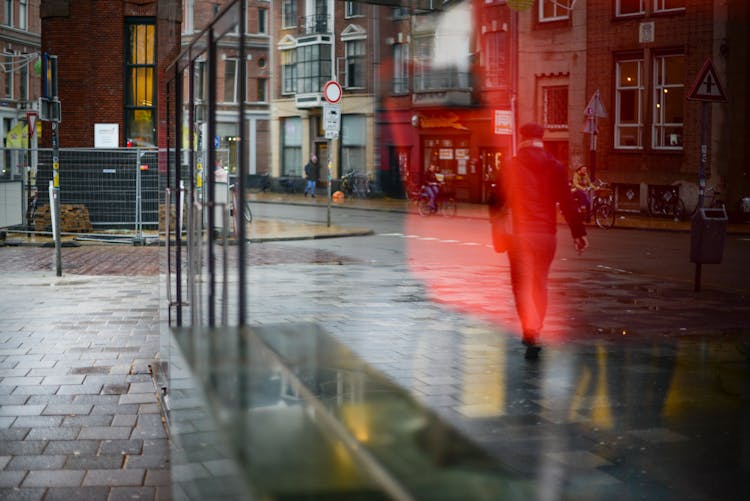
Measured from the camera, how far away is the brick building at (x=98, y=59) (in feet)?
77.6

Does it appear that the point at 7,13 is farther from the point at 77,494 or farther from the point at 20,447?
the point at 77,494

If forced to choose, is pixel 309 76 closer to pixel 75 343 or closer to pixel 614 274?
pixel 614 274

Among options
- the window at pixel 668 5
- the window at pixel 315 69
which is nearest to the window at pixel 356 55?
the window at pixel 668 5

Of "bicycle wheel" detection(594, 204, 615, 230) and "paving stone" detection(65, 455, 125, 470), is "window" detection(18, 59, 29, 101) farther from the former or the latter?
"paving stone" detection(65, 455, 125, 470)

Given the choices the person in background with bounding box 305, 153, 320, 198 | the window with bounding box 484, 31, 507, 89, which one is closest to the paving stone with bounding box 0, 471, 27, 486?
the window with bounding box 484, 31, 507, 89

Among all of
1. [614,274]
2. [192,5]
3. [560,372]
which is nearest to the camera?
[192,5]

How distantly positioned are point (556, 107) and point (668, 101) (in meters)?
4.47

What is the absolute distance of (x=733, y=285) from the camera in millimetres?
13242

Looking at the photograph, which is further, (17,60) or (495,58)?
(17,60)

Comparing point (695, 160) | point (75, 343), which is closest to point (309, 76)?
point (695, 160)

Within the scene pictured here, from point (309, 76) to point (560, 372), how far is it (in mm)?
38806

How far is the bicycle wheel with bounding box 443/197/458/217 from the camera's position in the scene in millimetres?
31403

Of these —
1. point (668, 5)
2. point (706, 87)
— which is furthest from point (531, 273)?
point (668, 5)

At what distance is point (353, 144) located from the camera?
44.5 m
